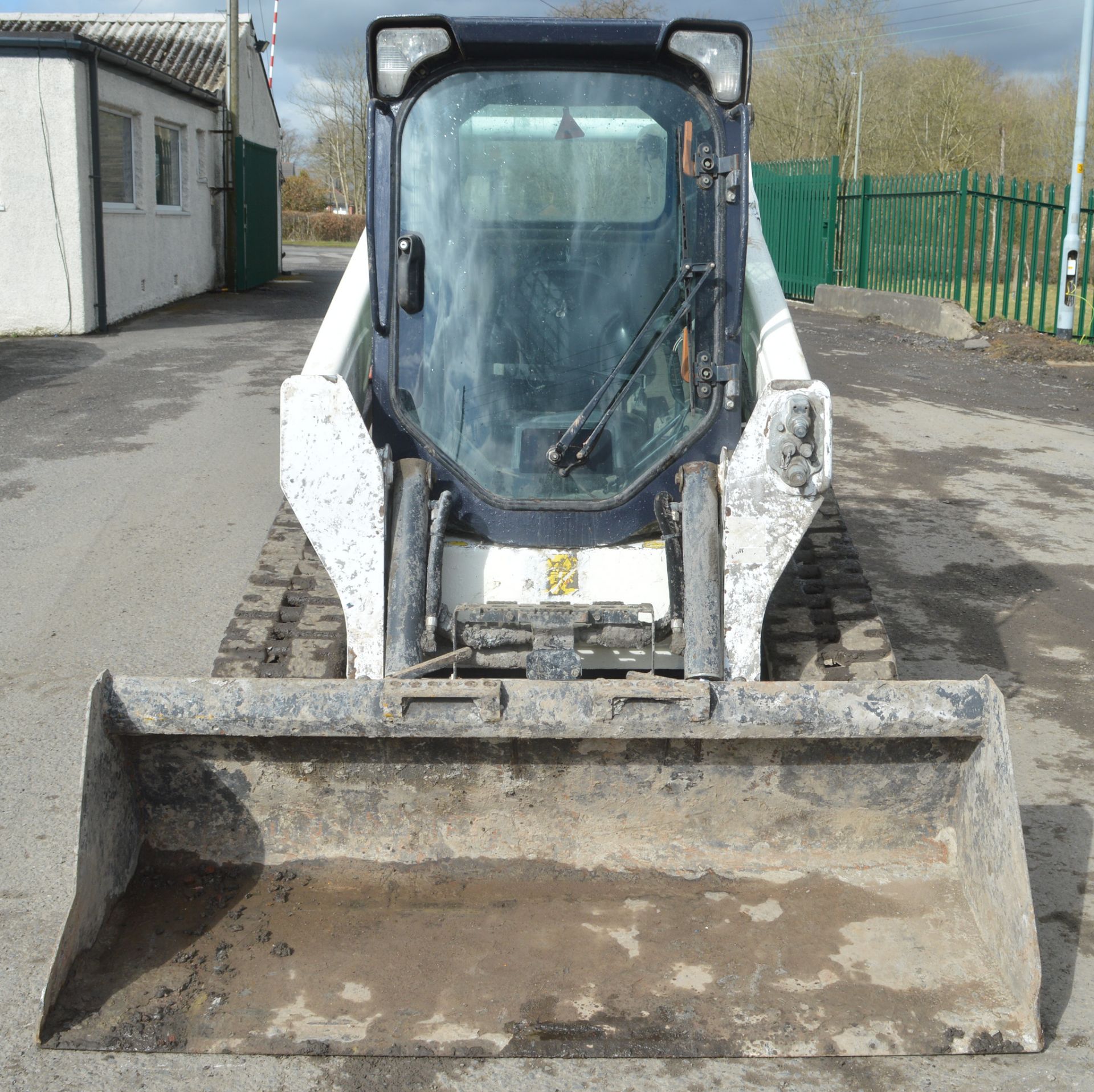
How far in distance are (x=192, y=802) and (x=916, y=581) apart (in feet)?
15.0

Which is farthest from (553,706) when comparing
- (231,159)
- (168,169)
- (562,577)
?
(231,159)

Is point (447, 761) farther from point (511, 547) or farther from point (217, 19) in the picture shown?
point (217, 19)

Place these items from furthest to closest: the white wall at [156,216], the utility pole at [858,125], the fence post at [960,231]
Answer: the utility pole at [858,125] < the fence post at [960,231] < the white wall at [156,216]

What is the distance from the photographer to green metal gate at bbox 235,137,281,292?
22.4 meters

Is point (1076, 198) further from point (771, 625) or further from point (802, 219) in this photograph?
point (771, 625)

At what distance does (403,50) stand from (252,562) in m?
3.68

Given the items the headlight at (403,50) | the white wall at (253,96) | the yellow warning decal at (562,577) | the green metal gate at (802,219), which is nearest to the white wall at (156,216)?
the white wall at (253,96)

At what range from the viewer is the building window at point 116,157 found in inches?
663

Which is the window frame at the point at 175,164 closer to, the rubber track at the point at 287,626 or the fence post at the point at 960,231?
the fence post at the point at 960,231

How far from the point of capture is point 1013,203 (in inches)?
661

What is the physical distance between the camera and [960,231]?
17766 millimetres

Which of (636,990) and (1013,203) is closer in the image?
(636,990)

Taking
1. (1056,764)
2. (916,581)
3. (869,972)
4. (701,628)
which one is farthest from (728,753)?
(916,581)

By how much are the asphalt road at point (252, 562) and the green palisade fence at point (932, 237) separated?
2.38 meters
